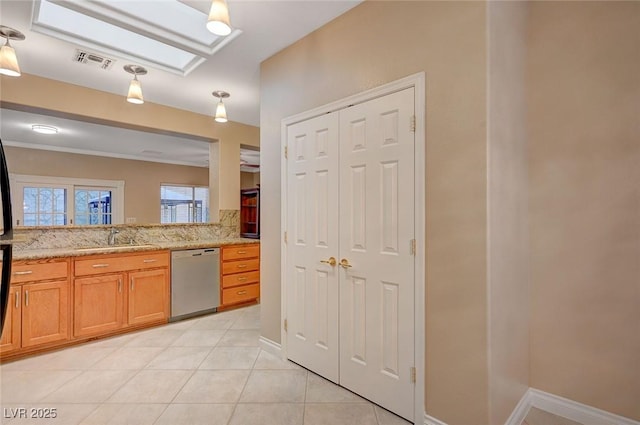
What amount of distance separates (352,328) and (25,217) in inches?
265

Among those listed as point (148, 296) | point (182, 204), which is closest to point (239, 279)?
point (148, 296)

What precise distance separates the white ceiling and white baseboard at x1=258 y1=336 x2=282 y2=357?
2.63 meters

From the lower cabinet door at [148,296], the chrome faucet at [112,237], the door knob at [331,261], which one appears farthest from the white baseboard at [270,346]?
the chrome faucet at [112,237]

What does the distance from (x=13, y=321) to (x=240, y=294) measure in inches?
87.2

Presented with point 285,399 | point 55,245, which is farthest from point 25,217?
point 285,399

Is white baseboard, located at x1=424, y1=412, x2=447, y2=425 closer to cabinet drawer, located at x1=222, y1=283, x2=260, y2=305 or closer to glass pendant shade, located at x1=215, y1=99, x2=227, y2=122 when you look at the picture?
cabinet drawer, located at x1=222, y1=283, x2=260, y2=305

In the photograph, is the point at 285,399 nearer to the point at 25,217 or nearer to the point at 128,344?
the point at 128,344

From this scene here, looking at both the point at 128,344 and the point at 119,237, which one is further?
the point at 119,237

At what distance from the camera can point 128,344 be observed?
10.2 ft

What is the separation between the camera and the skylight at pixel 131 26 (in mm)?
2226

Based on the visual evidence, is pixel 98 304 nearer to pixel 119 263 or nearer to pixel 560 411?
pixel 119 263

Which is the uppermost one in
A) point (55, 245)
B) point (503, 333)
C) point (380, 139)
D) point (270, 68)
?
point (270, 68)

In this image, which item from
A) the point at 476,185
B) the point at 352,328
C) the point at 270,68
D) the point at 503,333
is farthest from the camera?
the point at 270,68

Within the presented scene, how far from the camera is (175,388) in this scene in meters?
2.31
